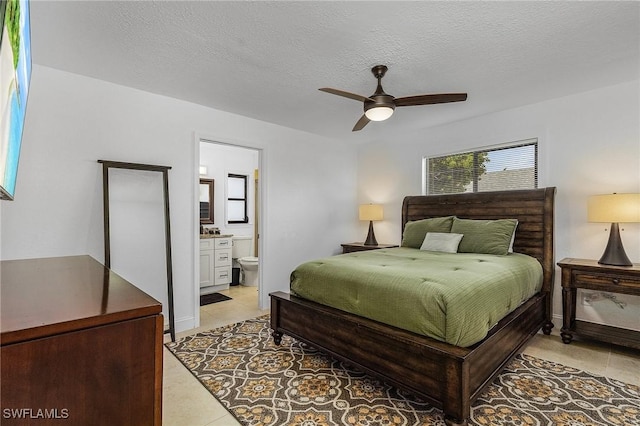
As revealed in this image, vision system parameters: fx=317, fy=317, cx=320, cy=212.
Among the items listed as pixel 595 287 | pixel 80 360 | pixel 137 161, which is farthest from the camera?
pixel 137 161

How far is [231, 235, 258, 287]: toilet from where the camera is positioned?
5.23 meters

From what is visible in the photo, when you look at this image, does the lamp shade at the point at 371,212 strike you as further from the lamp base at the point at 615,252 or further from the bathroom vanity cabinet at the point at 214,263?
the lamp base at the point at 615,252

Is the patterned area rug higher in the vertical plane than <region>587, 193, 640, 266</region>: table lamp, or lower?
lower

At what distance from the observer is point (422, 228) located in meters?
3.92

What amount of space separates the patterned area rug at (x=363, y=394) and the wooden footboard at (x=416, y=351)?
0.53 feet

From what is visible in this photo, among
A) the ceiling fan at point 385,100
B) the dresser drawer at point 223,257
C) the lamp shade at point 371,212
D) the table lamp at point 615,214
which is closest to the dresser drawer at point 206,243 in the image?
the dresser drawer at point 223,257

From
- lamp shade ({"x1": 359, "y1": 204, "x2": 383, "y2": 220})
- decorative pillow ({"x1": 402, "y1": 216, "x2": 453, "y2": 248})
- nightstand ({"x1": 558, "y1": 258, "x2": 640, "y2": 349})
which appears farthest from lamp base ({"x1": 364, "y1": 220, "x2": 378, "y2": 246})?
nightstand ({"x1": 558, "y1": 258, "x2": 640, "y2": 349})

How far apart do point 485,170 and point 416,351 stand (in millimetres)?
2974

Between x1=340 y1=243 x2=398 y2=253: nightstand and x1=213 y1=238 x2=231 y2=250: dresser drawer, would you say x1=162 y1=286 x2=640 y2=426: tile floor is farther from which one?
x1=340 y1=243 x2=398 y2=253: nightstand

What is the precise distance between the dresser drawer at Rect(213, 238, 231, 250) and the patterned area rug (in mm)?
2273

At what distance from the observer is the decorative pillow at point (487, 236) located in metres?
3.25

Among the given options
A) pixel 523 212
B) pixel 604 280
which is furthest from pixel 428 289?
pixel 523 212

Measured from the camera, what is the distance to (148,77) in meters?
2.81

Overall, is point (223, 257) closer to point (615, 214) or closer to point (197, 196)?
point (197, 196)
